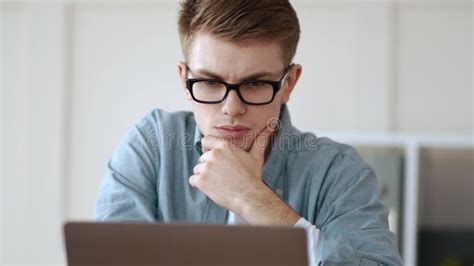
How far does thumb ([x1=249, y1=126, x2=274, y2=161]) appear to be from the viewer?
1.62m

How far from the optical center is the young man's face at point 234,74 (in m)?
1.54

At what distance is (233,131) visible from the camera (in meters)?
1.58

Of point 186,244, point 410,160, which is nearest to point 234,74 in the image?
point 186,244

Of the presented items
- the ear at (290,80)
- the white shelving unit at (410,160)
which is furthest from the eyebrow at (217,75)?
the white shelving unit at (410,160)

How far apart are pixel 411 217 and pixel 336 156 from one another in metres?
1.70

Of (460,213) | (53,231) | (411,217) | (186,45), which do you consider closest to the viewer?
(186,45)

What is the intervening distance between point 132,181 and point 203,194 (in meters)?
0.16

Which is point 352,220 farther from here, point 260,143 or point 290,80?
point 290,80

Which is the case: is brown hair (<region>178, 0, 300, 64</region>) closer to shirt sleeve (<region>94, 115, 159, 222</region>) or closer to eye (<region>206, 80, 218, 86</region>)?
eye (<region>206, 80, 218, 86</region>)

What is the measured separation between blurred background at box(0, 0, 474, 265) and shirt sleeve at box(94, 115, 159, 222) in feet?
5.56

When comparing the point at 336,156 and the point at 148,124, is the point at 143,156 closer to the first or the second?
the point at 148,124

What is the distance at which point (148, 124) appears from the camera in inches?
70.4

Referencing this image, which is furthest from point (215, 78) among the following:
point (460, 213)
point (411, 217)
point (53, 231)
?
point (53, 231)

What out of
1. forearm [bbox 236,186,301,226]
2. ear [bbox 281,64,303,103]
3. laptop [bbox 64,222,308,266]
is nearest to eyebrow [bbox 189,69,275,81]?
ear [bbox 281,64,303,103]
